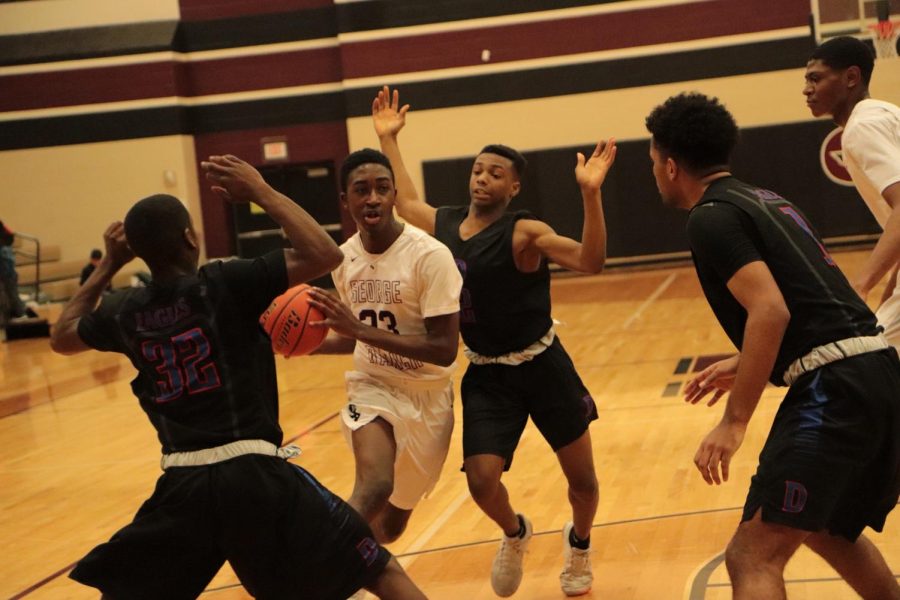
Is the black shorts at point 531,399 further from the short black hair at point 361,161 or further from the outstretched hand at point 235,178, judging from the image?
the outstretched hand at point 235,178

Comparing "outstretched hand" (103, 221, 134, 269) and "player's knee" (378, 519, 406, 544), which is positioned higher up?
"outstretched hand" (103, 221, 134, 269)

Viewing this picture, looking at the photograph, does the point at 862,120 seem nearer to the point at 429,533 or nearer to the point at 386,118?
the point at 386,118

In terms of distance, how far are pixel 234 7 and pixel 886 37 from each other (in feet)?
38.2

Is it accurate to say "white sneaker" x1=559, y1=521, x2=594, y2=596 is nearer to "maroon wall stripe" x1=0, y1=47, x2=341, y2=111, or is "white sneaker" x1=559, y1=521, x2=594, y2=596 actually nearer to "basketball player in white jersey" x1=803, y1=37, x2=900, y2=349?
"basketball player in white jersey" x1=803, y1=37, x2=900, y2=349

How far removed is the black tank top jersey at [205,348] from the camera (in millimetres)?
3561

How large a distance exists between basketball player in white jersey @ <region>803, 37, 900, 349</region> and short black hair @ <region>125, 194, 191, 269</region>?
8.58ft

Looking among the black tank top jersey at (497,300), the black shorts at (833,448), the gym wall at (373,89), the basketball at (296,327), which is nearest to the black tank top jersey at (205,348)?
the basketball at (296,327)

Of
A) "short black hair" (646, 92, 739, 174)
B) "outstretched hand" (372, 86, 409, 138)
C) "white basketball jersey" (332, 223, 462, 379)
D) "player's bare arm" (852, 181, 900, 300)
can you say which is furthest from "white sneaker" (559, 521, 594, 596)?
"short black hair" (646, 92, 739, 174)

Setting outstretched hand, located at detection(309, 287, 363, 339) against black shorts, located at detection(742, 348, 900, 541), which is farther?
outstretched hand, located at detection(309, 287, 363, 339)

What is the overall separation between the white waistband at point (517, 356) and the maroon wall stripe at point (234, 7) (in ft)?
56.0

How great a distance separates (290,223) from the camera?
143 inches

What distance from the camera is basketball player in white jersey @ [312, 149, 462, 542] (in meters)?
4.82

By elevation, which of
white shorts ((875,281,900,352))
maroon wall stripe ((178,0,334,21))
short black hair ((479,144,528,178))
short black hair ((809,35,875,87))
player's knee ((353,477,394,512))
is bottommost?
player's knee ((353,477,394,512))

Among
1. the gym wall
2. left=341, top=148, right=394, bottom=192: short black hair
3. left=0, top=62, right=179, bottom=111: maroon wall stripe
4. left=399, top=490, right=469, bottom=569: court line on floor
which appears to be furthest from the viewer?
left=0, top=62, right=179, bottom=111: maroon wall stripe
